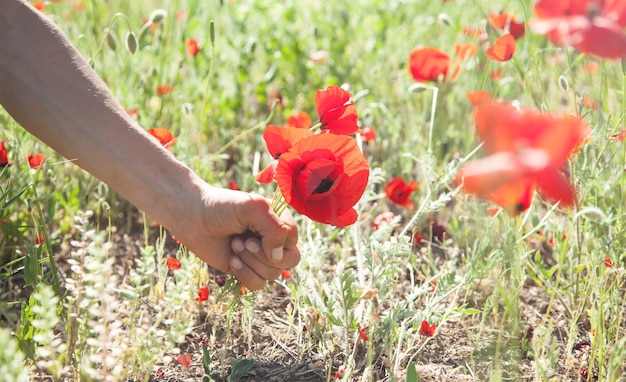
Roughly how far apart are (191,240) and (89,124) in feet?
0.95

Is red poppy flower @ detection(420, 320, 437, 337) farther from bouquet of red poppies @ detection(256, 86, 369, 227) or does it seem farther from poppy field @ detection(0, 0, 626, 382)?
bouquet of red poppies @ detection(256, 86, 369, 227)

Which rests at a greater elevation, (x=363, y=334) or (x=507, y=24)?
(x=507, y=24)

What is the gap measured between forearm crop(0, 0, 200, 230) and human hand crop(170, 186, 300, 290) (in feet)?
0.20

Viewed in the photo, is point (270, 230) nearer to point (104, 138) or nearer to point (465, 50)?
point (104, 138)

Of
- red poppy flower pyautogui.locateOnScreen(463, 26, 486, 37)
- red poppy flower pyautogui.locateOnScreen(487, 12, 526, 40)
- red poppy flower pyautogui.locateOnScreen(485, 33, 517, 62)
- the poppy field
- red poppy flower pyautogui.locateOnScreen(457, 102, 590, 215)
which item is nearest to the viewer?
red poppy flower pyautogui.locateOnScreen(457, 102, 590, 215)

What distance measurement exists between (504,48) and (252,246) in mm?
769

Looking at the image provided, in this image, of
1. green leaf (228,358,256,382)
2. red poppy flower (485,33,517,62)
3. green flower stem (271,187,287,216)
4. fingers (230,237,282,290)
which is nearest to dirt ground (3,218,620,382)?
green leaf (228,358,256,382)

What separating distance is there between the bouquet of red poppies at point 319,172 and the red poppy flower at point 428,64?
0.88 metres

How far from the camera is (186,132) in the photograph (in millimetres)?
2389

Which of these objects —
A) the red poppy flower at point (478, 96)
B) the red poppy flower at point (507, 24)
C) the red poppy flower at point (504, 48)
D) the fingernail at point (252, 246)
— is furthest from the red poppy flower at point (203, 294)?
the red poppy flower at point (507, 24)

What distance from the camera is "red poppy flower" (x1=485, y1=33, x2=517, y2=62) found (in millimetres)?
1736

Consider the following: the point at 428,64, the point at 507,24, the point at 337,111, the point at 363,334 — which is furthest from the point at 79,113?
the point at 507,24

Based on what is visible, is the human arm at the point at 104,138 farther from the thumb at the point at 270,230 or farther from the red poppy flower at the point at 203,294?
the red poppy flower at the point at 203,294

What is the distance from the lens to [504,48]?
5.74 feet
